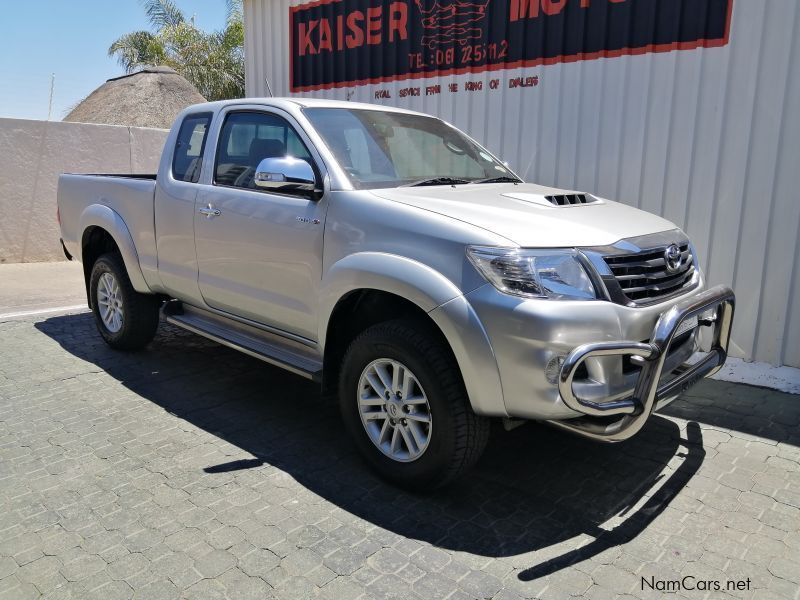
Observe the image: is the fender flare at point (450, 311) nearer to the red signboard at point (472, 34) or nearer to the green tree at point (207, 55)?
the red signboard at point (472, 34)

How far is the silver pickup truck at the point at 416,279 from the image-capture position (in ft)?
9.71

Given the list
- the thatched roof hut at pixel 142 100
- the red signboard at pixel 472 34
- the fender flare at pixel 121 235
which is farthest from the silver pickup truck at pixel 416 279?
the thatched roof hut at pixel 142 100

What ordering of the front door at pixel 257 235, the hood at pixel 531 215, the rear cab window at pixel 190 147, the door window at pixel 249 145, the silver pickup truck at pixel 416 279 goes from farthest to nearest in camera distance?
the rear cab window at pixel 190 147
the door window at pixel 249 145
the front door at pixel 257 235
the hood at pixel 531 215
the silver pickup truck at pixel 416 279

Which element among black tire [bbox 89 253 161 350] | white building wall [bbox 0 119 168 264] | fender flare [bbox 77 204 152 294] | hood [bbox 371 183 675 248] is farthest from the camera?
white building wall [bbox 0 119 168 264]

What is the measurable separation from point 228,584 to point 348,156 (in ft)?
7.77

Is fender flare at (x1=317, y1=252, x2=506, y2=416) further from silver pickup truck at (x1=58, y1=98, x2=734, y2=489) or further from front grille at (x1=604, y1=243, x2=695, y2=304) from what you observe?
front grille at (x1=604, y1=243, x2=695, y2=304)

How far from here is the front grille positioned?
3.15 metres

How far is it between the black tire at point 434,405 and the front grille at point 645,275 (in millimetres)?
891

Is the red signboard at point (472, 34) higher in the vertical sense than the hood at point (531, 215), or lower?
higher

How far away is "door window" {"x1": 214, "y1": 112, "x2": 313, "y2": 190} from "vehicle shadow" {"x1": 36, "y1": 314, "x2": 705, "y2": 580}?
1.55 metres

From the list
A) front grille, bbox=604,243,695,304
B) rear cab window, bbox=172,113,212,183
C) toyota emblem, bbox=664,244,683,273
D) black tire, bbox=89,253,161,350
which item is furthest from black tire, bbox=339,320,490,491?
black tire, bbox=89,253,161,350

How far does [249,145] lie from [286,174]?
912 mm

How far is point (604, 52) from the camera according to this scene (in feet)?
19.5

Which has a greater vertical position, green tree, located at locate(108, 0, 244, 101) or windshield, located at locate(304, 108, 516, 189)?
green tree, located at locate(108, 0, 244, 101)
